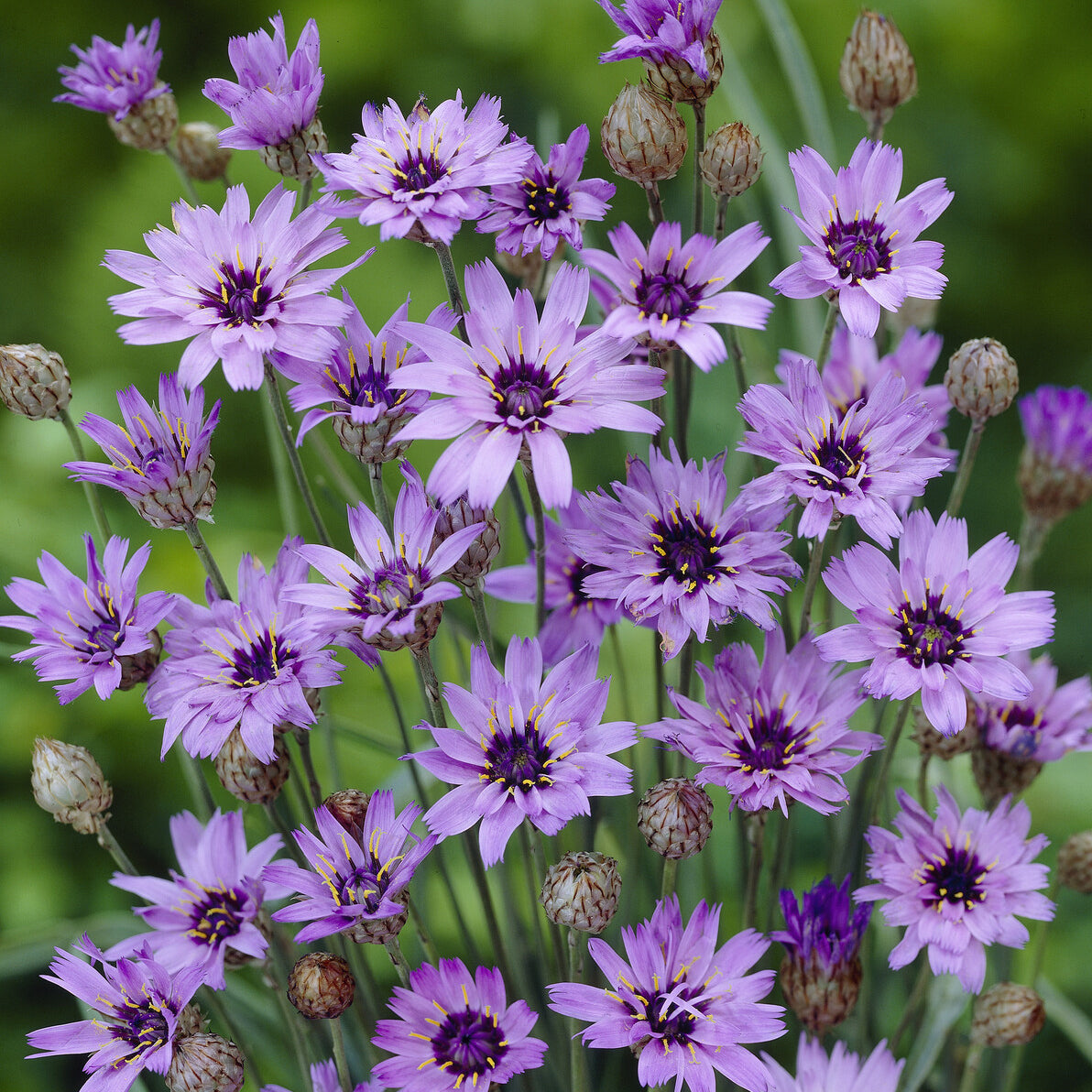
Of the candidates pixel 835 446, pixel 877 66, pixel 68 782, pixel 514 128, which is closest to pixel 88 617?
pixel 68 782

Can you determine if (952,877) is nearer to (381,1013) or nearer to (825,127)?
(381,1013)

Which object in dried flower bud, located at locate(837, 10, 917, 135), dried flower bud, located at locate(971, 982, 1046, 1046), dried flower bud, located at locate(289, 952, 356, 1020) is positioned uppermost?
dried flower bud, located at locate(837, 10, 917, 135)

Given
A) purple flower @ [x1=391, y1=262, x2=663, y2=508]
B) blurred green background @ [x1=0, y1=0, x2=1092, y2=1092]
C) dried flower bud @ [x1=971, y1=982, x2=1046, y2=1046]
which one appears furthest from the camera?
blurred green background @ [x1=0, y1=0, x2=1092, y2=1092]

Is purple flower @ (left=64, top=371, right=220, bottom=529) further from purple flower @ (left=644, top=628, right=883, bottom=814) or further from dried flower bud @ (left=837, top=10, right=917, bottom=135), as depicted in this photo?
dried flower bud @ (left=837, top=10, right=917, bottom=135)

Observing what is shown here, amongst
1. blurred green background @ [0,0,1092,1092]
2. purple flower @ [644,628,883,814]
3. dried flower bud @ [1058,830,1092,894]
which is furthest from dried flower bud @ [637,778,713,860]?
blurred green background @ [0,0,1092,1092]

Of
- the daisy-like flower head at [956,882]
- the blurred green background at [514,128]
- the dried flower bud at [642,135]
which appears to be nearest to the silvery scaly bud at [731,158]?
the dried flower bud at [642,135]

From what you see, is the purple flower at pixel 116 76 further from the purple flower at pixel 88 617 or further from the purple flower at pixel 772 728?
the purple flower at pixel 772 728

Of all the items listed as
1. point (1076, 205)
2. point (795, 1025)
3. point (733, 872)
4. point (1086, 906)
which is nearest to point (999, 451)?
point (1076, 205)
